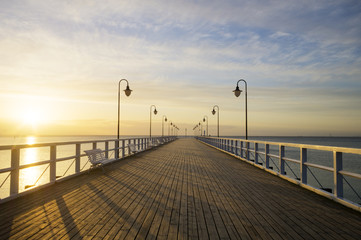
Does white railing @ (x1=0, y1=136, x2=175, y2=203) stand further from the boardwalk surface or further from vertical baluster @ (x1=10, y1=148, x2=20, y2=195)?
the boardwalk surface

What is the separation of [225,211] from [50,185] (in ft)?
15.3

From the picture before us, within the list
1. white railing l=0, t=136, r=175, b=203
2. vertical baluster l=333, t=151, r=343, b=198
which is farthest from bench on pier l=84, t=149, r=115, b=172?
vertical baluster l=333, t=151, r=343, b=198

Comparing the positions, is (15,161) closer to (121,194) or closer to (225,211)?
(121,194)

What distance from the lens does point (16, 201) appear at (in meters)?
5.44

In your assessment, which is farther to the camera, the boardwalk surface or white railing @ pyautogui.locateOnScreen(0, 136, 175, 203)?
white railing @ pyautogui.locateOnScreen(0, 136, 175, 203)

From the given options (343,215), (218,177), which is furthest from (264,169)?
(343,215)

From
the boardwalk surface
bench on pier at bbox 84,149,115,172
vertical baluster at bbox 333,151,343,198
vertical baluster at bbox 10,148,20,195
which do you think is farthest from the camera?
bench on pier at bbox 84,149,115,172

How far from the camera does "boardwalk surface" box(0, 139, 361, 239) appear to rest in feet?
12.5

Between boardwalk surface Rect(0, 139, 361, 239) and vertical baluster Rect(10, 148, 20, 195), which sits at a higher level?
vertical baluster Rect(10, 148, 20, 195)

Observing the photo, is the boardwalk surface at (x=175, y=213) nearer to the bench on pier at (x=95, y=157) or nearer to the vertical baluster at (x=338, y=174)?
the vertical baluster at (x=338, y=174)

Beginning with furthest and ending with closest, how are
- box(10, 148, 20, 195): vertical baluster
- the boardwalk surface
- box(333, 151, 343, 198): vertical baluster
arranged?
box(10, 148, 20, 195): vertical baluster < box(333, 151, 343, 198): vertical baluster < the boardwalk surface

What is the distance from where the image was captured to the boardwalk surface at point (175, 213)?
3795mm

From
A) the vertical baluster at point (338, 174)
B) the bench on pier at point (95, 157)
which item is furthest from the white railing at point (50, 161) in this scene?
the vertical baluster at point (338, 174)

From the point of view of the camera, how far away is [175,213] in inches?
187
